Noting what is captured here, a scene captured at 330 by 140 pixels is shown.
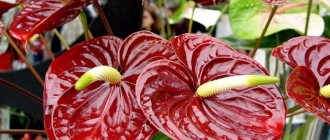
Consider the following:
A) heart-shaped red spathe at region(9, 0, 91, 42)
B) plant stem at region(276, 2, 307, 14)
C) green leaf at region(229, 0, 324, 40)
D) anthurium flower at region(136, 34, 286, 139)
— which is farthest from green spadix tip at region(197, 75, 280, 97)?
plant stem at region(276, 2, 307, 14)

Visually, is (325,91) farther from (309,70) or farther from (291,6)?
(291,6)

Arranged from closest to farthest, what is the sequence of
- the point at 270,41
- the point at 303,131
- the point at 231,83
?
the point at 231,83 < the point at 303,131 < the point at 270,41

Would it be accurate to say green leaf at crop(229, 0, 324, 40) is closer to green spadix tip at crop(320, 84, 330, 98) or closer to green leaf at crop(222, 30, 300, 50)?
green leaf at crop(222, 30, 300, 50)

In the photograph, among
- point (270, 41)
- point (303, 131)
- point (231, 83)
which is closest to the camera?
point (231, 83)

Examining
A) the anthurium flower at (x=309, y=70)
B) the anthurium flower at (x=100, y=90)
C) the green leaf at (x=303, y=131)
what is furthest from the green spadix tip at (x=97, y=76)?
the green leaf at (x=303, y=131)

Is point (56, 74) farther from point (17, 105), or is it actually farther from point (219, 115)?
point (17, 105)

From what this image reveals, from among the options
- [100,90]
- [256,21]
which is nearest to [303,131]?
[256,21]

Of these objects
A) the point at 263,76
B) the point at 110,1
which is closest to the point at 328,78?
the point at 263,76

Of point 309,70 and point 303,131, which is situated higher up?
point 309,70
